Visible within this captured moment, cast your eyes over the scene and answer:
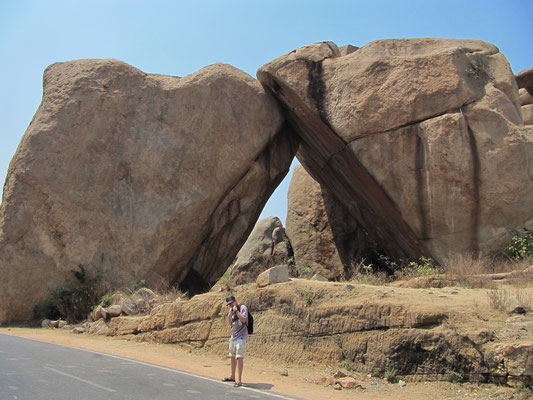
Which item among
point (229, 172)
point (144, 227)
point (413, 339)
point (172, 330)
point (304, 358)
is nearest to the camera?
point (413, 339)

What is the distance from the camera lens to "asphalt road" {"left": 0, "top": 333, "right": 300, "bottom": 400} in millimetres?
5457

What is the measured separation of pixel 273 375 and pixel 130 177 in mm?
7626

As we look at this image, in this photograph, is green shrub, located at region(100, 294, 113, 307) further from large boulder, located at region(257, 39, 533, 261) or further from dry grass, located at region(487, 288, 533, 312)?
dry grass, located at region(487, 288, 533, 312)

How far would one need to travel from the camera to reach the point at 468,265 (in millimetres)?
10695

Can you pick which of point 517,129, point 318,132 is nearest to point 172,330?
point 318,132

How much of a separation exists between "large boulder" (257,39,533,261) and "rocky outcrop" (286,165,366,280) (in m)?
3.95

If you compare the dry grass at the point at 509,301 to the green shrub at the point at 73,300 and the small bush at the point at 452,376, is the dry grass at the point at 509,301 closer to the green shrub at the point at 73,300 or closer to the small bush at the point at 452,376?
the small bush at the point at 452,376

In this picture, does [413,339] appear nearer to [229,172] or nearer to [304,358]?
[304,358]

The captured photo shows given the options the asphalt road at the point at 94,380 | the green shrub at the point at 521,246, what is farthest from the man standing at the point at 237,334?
the green shrub at the point at 521,246

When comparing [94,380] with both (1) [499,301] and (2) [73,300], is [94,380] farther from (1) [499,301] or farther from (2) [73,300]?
(2) [73,300]

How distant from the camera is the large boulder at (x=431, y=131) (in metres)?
12.4

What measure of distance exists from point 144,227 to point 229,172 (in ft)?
9.01

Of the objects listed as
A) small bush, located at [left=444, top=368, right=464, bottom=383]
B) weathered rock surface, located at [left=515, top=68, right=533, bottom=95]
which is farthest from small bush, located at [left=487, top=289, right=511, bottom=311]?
weathered rock surface, located at [left=515, top=68, right=533, bottom=95]

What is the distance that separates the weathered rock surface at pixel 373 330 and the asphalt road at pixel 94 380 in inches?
70.5
